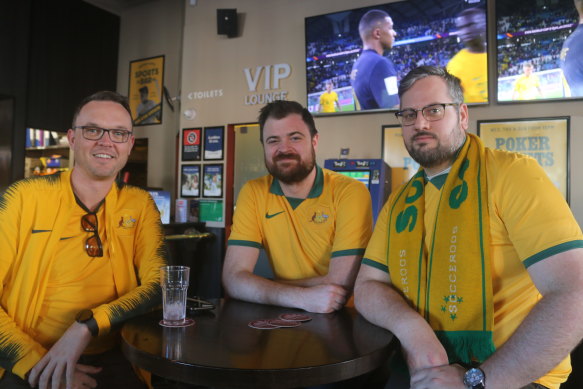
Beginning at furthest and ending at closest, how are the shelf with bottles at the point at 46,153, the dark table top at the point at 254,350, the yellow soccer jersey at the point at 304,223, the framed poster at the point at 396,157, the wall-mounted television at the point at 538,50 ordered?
the shelf with bottles at the point at 46,153, the framed poster at the point at 396,157, the wall-mounted television at the point at 538,50, the yellow soccer jersey at the point at 304,223, the dark table top at the point at 254,350

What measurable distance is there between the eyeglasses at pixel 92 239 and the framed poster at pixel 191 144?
3884mm

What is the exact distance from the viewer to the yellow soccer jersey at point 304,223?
186 cm

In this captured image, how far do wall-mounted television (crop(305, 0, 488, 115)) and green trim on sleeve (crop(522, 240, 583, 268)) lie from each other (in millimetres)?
3106

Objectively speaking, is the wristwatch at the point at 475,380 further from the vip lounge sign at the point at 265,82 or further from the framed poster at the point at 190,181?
the framed poster at the point at 190,181

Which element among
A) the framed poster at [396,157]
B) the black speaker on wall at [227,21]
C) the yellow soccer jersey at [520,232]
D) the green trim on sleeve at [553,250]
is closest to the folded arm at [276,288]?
the yellow soccer jersey at [520,232]

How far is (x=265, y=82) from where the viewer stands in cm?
503

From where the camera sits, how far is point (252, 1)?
5168 millimetres

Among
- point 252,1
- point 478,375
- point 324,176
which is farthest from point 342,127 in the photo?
point 478,375

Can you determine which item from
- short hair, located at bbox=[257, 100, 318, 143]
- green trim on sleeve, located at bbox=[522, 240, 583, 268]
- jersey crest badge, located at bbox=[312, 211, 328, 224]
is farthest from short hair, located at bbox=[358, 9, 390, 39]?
green trim on sleeve, located at bbox=[522, 240, 583, 268]

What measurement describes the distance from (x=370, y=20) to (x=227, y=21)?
1.72 m

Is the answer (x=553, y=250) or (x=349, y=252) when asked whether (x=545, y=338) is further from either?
(x=349, y=252)

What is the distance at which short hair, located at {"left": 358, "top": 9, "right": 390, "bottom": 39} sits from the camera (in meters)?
4.35

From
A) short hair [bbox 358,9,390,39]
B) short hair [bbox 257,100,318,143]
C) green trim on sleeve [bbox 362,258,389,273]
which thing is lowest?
green trim on sleeve [bbox 362,258,389,273]

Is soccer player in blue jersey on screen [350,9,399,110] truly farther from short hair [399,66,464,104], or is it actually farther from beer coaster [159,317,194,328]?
beer coaster [159,317,194,328]
